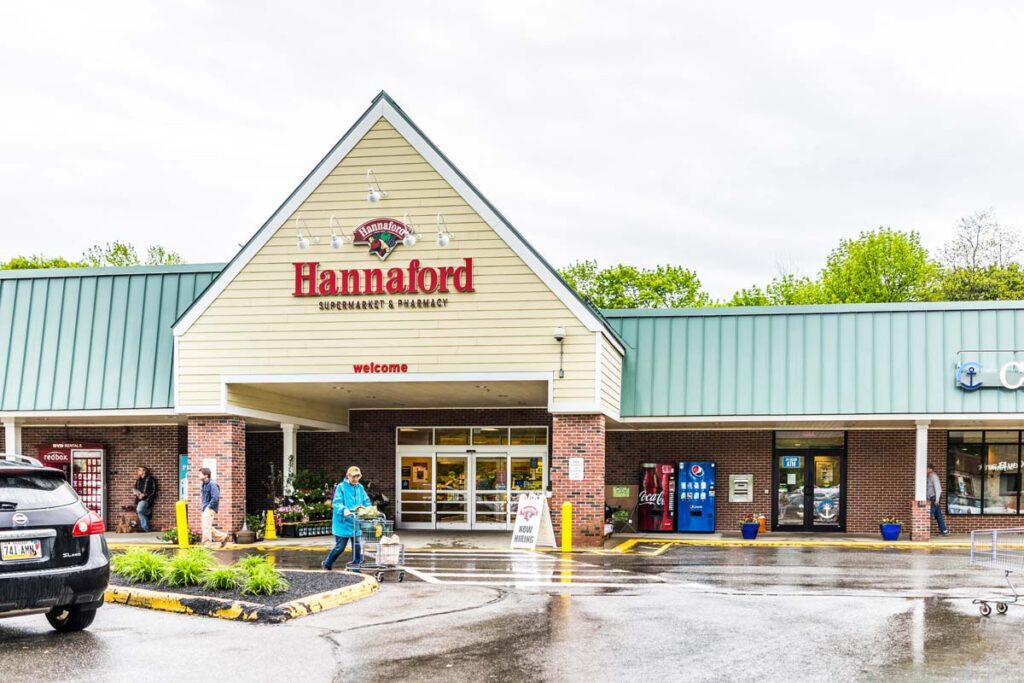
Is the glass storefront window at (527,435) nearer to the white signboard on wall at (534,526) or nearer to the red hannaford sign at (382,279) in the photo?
the white signboard on wall at (534,526)

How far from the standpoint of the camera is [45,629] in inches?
434

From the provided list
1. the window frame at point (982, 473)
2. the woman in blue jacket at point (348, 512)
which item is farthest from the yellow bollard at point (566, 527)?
the window frame at point (982, 473)

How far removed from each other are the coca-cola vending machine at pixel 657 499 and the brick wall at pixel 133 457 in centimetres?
1155

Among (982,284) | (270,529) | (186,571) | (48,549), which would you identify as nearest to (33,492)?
(48,549)

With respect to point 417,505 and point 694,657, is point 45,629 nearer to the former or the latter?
point 694,657

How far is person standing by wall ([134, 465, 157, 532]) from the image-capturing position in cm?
2700

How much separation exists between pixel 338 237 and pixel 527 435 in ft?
27.6

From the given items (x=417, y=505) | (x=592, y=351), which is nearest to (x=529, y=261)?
(x=592, y=351)

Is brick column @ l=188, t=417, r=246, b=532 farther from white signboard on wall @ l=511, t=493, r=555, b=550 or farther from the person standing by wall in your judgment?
white signboard on wall @ l=511, t=493, r=555, b=550

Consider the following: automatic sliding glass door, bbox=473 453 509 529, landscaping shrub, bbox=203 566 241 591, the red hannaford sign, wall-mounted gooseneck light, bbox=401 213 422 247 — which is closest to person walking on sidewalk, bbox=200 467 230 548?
the red hannaford sign

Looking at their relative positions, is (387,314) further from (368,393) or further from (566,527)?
(566,527)

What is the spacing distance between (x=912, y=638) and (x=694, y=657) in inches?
103

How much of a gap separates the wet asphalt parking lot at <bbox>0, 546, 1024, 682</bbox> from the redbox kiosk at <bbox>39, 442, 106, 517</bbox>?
14.3 meters

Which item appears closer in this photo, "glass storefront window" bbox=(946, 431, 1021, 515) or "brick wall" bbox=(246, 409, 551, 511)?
"glass storefront window" bbox=(946, 431, 1021, 515)
